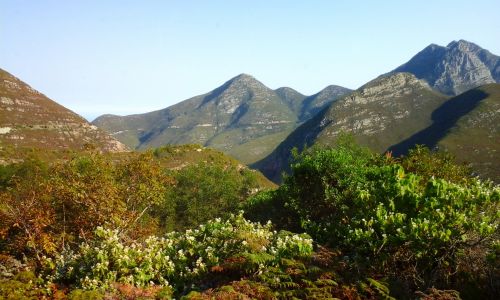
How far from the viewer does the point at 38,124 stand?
131 m

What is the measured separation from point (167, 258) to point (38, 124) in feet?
444

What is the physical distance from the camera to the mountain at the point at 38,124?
4619 inches

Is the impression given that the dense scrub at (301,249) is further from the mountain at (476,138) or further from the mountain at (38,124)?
the mountain at (476,138)

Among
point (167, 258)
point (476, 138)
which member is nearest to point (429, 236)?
point (167, 258)

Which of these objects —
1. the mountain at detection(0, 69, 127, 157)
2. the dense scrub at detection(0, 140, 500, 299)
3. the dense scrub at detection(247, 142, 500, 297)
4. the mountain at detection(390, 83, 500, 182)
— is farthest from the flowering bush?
the mountain at detection(390, 83, 500, 182)

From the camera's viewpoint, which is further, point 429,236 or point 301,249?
point 301,249

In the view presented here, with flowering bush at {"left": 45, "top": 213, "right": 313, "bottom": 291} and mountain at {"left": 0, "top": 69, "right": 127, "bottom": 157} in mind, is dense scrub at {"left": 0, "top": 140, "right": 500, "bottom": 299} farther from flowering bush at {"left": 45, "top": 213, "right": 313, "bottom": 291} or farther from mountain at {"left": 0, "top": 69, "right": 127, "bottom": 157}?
mountain at {"left": 0, "top": 69, "right": 127, "bottom": 157}

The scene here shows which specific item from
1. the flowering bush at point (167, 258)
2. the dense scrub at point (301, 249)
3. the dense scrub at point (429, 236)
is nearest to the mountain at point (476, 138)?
the dense scrub at point (301, 249)

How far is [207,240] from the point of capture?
16.0 meters

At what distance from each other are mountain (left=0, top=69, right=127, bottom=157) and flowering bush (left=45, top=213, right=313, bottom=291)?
104 m

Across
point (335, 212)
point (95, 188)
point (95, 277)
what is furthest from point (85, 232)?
point (335, 212)

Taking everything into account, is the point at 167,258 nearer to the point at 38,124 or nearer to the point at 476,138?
the point at 38,124

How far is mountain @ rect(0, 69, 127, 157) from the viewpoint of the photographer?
117m

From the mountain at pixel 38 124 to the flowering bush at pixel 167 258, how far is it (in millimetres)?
104249
